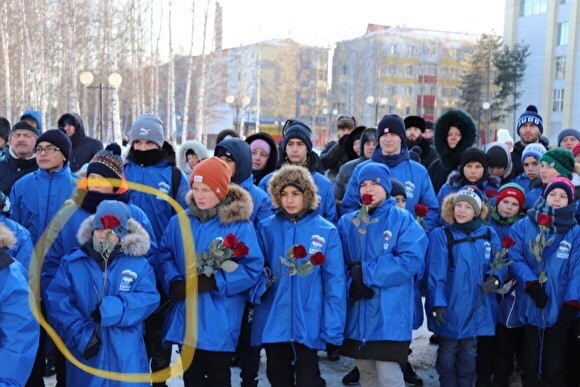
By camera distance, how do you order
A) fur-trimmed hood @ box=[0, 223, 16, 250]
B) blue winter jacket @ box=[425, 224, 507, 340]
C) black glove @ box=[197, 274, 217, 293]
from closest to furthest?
fur-trimmed hood @ box=[0, 223, 16, 250] → black glove @ box=[197, 274, 217, 293] → blue winter jacket @ box=[425, 224, 507, 340]

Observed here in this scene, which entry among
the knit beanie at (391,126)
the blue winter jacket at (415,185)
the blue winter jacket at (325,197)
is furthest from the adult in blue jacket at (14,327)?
the knit beanie at (391,126)

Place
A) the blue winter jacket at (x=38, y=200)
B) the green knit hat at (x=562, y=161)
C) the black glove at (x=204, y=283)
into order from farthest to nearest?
1. the green knit hat at (x=562, y=161)
2. the blue winter jacket at (x=38, y=200)
3. the black glove at (x=204, y=283)

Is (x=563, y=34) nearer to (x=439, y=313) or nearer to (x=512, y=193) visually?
(x=512, y=193)

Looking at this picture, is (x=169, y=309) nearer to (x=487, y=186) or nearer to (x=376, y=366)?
(x=376, y=366)

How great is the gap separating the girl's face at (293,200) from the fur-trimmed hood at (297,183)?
35 mm

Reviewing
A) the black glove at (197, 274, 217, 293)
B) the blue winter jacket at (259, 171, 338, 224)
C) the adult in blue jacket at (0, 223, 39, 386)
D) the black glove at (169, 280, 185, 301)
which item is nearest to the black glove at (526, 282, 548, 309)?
the blue winter jacket at (259, 171, 338, 224)

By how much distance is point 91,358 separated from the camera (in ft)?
11.7

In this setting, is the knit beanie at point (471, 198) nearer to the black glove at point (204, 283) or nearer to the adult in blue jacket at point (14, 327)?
the black glove at point (204, 283)

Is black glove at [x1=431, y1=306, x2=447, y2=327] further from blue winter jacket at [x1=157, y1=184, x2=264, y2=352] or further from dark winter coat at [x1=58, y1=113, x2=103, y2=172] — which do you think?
dark winter coat at [x1=58, y1=113, x2=103, y2=172]

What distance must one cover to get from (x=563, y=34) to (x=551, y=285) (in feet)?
162

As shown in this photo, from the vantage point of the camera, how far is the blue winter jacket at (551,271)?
169 inches

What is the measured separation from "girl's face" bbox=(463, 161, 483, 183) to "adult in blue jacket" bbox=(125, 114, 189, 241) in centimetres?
252

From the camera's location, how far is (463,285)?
14.5 ft

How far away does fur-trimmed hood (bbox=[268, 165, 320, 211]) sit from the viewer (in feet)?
13.4
